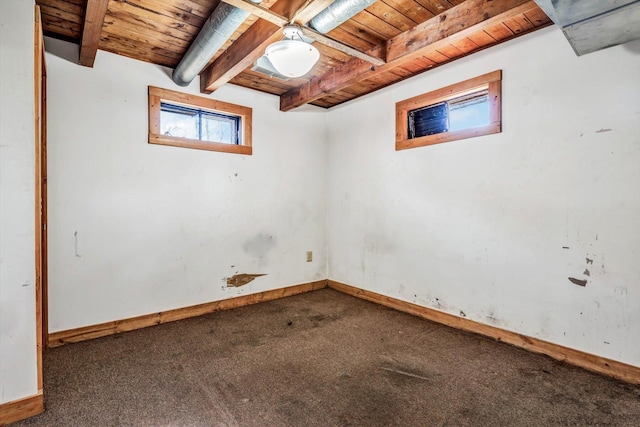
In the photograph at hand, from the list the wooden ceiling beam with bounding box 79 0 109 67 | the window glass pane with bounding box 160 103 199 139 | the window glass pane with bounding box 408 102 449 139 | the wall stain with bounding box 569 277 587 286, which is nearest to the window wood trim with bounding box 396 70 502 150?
the window glass pane with bounding box 408 102 449 139

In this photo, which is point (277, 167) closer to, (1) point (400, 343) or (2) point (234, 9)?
(2) point (234, 9)

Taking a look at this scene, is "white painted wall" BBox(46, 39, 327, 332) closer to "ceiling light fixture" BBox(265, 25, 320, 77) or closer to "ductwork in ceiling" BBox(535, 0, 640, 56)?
"ceiling light fixture" BBox(265, 25, 320, 77)

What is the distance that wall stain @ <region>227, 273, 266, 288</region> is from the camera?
361 cm

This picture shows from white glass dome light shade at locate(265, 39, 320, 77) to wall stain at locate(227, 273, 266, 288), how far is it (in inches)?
94.8

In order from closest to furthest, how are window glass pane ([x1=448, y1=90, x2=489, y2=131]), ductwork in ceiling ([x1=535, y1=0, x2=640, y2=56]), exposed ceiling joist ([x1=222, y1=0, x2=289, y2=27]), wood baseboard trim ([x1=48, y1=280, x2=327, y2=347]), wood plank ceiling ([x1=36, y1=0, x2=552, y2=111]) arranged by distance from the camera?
1. ductwork in ceiling ([x1=535, y1=0, x2=640, y2=56])
2. exposed ceiling joist ([x1=222, y1=0, x2=289, y2=27])
3. wood plank ceiling ([x1=36, y1=0, x2=552, y2=111])
4. wood baseboard trim ([x1=48, y1=280, x2=327, y2=347])
5. window glass pane ([x1=448, y1=90, x2=489, y2=131])

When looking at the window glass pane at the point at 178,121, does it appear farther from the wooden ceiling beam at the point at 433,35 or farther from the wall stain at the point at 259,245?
the wooden ceiling beam at the point at 433,35

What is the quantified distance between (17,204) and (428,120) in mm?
3371

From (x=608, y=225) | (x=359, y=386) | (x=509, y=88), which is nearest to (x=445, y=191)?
(x=509, y=88)

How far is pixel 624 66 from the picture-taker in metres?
2.11

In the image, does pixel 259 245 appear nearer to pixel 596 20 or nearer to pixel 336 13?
pixel 336 13

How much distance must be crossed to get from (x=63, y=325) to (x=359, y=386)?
2.48 metres

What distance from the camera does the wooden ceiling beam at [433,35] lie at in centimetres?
208

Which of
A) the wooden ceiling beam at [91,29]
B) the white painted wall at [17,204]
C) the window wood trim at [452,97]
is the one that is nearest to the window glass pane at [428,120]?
the window wood trim at [452,97]

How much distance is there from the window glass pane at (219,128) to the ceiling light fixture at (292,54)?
1.74m
